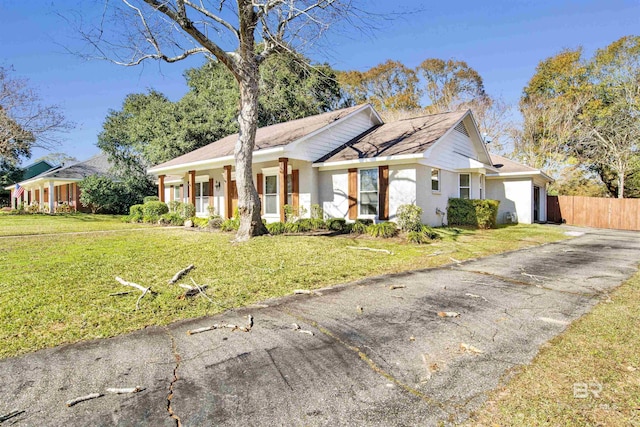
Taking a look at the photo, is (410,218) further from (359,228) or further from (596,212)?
(596,212)

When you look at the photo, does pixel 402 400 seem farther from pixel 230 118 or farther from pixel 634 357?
pixel 230 118

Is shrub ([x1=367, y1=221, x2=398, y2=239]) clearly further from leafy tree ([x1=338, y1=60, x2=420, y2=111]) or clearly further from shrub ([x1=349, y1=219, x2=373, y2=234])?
leafy tree ([x1=338, y1=60, x2=420, y2=111])

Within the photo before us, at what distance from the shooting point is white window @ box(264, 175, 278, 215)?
15859 millimetres

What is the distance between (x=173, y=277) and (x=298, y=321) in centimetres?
288

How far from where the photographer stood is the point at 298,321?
13.6 ft

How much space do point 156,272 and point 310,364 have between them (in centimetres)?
443

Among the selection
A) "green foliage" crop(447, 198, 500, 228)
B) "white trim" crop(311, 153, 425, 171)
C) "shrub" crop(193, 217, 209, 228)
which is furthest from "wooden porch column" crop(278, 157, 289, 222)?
"green foliage" crop(447, 198, 500, 228)

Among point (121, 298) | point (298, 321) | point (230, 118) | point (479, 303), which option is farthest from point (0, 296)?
point (230, 118)

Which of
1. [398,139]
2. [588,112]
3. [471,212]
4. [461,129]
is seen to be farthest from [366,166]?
[588,112]

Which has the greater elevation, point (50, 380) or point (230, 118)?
point (230, 118)

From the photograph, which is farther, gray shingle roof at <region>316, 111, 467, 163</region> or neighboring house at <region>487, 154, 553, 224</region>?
neighboring house at <region>487, 154, 553, 224</region>

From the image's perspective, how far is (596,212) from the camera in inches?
779

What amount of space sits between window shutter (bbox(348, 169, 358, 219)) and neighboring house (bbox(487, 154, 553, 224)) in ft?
28.8

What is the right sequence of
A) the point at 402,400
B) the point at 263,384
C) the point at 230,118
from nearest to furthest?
the point at 402,400 → the point at 263,384 → the point at 230,118
